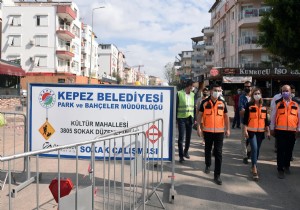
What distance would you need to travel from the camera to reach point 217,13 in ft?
206

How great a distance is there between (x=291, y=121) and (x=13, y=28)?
51225 millimetres

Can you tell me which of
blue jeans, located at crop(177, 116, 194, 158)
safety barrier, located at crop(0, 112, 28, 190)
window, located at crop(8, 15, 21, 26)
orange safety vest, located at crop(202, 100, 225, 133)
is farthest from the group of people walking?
window, located at crop(8, 15, 21, 26)

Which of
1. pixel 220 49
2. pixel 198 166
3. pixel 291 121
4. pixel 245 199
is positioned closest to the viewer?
pixel 245 199

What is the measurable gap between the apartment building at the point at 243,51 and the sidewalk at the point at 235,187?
25.5 meters

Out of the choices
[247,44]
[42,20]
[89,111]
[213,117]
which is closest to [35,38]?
[42,20]

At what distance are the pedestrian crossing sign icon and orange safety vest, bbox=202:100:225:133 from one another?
2.76 meters

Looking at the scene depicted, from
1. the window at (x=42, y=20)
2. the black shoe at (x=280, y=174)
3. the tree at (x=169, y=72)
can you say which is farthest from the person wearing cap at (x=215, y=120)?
the tree at (x=169, y=72)

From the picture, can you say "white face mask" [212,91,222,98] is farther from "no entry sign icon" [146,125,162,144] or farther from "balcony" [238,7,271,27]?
"balcony" [238,7,271,27]

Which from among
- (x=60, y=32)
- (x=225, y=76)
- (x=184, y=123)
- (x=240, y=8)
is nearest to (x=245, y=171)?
(x=184, y=123)

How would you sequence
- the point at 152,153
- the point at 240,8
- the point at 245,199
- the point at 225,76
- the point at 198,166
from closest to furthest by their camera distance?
1. the point at 245,199
2. the point at 152,153
3. the point at 198,166
4. the point at 225,76
5. the point at 240,8

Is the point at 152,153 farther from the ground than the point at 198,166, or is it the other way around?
the point at 152,153

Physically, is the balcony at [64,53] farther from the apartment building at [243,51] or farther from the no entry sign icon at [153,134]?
the no entry sign icon at [153,134]

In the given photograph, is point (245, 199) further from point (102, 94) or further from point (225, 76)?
point (225, 76)

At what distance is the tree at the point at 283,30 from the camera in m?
13.2
